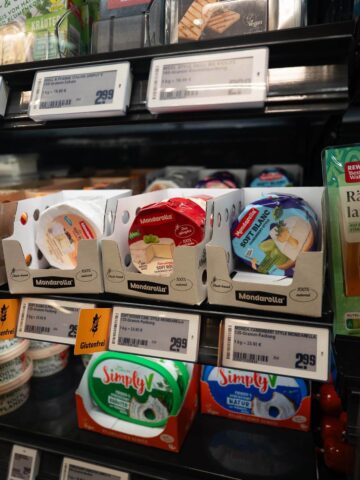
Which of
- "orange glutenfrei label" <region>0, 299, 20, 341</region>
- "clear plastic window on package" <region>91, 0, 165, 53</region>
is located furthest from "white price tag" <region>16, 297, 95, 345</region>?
"clear plastic window on package" <region>91, 0, 165, 53</region>

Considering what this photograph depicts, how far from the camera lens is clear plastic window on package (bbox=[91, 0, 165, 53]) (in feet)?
3.04

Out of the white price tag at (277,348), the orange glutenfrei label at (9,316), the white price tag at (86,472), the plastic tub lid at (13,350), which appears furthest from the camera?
the plastic tub lid at (13,350)

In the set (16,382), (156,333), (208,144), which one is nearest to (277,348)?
(156,333)

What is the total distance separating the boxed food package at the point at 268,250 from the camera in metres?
0.73

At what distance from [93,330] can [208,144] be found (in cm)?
107

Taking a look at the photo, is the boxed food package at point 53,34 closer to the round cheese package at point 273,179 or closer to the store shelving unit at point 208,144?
the store shelving unit at point 208,144

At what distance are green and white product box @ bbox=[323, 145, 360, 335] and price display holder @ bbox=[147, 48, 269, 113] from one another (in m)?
0.21

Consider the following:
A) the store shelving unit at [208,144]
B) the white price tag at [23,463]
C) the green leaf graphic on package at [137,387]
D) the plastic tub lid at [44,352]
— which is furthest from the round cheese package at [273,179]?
the white price tag at [23,463]

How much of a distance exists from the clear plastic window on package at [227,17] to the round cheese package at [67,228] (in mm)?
466

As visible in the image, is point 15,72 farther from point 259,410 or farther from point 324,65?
point 259,410

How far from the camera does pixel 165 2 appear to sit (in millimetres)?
916

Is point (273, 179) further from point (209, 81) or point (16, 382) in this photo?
point (16, 382)

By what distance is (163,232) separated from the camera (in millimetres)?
855

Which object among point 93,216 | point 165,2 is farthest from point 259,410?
point 165,2
